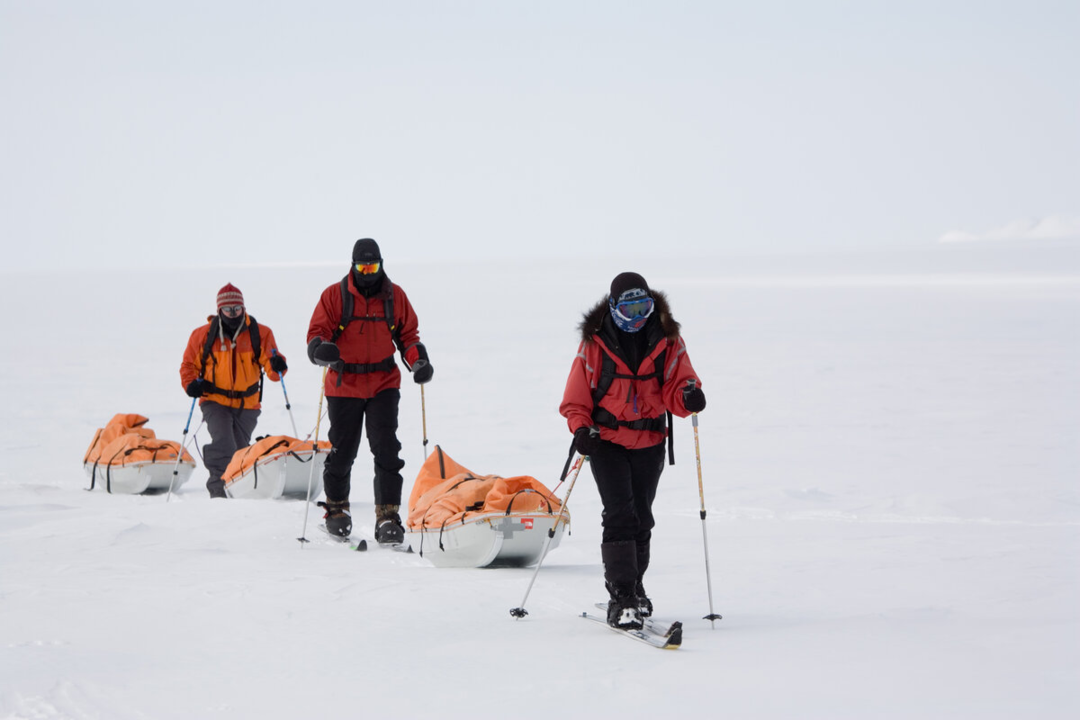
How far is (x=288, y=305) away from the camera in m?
36.5

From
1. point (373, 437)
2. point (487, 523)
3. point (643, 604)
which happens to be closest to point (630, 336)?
→ point (643, 604)

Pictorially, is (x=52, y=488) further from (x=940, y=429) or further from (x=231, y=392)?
(x=940, y=429)

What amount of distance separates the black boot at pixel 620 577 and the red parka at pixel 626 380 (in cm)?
47

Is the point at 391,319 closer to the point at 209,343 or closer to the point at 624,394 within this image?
the point at 624,394

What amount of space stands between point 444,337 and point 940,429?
626 inches

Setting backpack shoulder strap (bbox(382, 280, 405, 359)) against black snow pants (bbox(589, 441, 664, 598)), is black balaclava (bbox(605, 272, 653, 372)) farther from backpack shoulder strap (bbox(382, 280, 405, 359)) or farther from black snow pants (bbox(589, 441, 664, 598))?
backpack shoulder strap (bbox(382, 280, 405, 359))

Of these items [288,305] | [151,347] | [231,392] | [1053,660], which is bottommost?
A: [1053,660]

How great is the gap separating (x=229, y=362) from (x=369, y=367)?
9.01 ft

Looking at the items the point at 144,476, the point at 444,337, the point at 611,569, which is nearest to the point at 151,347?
the point at 444,337

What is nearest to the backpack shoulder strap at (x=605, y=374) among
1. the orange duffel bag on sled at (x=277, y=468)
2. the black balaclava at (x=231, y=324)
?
the orange duffel bag on sled at (x=277, y=468)

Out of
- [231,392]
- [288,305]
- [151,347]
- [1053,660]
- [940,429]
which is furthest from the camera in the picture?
[288,305]

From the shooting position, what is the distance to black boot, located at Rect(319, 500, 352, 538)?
7.14 m

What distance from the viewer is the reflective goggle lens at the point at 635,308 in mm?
4559

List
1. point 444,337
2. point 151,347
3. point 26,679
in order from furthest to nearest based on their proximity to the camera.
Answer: point 444,337 → point 151,347 → point 26,679
